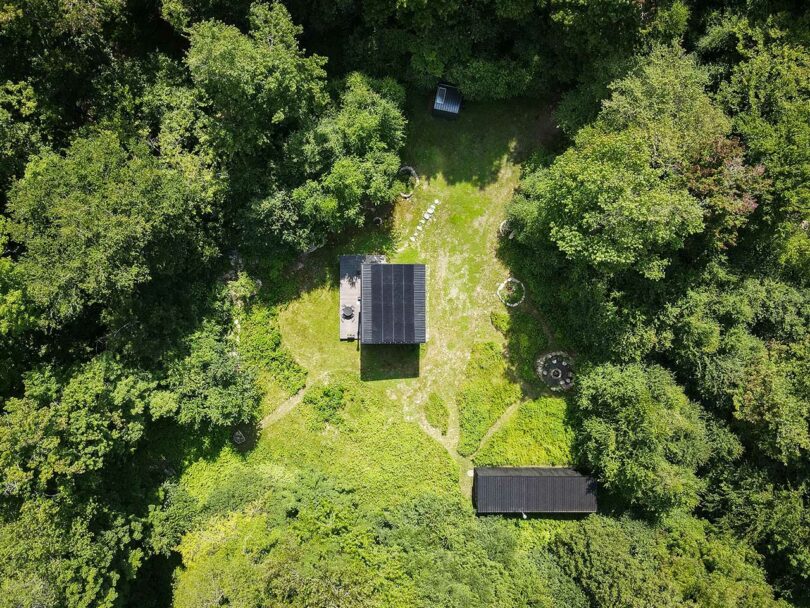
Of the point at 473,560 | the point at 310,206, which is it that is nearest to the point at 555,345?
the point at 473,560

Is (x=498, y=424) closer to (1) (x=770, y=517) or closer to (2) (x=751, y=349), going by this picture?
(2) (x=751, y=349)

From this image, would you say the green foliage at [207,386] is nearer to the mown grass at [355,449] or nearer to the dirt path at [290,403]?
the dirt path at [290,403]

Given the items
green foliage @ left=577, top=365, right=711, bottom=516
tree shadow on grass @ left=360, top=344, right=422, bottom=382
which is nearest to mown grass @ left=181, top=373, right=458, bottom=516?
tree shadow on grass @ left=360, top=344, right=422, bottom=382

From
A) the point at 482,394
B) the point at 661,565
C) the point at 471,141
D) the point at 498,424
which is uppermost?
the point at 471,141

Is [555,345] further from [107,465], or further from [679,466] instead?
[107,465]

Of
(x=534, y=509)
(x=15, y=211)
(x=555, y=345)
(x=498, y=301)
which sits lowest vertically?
(x=534, y=509)

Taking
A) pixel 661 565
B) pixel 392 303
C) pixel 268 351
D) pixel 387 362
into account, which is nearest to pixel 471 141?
pixel 392 303

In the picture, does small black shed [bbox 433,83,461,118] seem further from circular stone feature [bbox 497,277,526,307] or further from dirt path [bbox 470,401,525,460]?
dirt path [bbox 470,401,525,460]
